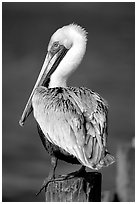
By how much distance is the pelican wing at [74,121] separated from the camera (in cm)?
798

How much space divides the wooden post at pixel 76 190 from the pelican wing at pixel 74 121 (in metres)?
0.28

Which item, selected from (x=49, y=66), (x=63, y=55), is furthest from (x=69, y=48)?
(x=49, y=66)

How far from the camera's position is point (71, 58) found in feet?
31.2

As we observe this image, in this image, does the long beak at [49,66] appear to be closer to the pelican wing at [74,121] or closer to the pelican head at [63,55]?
the pelican head at [63,55]

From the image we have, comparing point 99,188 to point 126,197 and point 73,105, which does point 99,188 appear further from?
point 126,197

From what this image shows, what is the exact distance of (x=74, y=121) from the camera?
8.17 m

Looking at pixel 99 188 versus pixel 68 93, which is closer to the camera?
pixel 99 188

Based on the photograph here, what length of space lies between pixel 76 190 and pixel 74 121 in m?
0.97

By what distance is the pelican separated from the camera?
7988 mm

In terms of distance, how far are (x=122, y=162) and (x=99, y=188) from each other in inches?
286

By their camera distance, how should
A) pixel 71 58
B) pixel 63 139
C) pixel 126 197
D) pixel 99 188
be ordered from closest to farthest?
pixel 99 188 < pixel 63 139 < pixel 71 58 < pixel 126 197

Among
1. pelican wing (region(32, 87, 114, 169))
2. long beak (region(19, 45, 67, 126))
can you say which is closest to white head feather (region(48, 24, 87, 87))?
long beak (region(19, 45, 67, 126))

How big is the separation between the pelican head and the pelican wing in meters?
0.50

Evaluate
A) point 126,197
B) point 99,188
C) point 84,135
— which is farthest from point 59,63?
point 126,197
